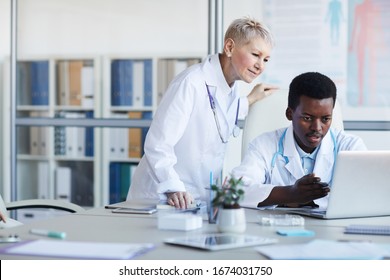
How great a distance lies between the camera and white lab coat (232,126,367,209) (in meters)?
2.49

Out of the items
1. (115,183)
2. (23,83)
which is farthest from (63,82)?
(115,183)

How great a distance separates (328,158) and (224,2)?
2177 millimetres

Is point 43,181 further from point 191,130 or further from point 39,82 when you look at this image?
point 191,130

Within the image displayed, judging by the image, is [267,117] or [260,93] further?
[260,93]

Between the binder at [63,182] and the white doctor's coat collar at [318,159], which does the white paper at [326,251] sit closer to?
the white doctor's coat collar at [318,159]

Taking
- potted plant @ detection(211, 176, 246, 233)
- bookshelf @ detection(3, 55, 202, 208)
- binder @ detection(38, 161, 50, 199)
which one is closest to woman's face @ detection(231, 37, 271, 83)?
potted plant @ detection(211, 176, 246, 233)

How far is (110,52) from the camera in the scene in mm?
4789

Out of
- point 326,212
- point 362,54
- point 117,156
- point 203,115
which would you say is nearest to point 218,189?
point 326,212

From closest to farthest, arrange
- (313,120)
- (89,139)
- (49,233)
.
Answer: (49,233) < (313,120) < (89,139)

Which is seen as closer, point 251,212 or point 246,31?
point 251,212

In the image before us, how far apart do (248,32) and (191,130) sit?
467 mm

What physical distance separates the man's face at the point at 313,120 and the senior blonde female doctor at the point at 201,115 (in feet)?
1.18

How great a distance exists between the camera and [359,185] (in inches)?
78.9

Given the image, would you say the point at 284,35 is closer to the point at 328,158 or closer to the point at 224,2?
the point at 224,2
